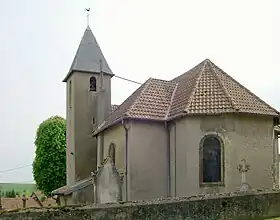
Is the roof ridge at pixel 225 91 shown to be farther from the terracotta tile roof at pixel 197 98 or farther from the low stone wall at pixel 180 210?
the low stone wall at pixel 180 210

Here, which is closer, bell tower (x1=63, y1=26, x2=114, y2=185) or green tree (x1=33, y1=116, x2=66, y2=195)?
bell tower (x1=63, y1=26, x2=114, y2=185)

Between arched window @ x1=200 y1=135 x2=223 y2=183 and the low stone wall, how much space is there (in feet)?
52.8

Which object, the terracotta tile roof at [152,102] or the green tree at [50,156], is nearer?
the terracotta tile roof at [152,102]

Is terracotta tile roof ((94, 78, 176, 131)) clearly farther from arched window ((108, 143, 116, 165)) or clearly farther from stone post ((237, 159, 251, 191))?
stone post ((237, 159, 251, 191))

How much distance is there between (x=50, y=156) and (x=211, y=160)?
31.6 m

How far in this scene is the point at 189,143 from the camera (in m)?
19.0

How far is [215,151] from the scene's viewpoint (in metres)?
19.0

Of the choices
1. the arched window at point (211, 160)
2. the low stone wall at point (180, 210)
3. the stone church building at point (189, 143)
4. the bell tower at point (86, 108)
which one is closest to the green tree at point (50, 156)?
the bell tower at point (86, 108)

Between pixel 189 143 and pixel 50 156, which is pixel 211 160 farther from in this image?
pixel 50 156

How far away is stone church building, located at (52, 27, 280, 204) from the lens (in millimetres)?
18672

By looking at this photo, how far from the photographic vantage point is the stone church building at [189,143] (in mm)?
18672

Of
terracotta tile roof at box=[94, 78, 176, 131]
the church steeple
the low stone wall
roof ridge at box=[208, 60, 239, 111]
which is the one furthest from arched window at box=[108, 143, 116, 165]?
the low stone wall

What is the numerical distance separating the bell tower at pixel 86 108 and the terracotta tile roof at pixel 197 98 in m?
5.97

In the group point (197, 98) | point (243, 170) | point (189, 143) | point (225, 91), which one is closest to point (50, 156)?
point (197, 98)
